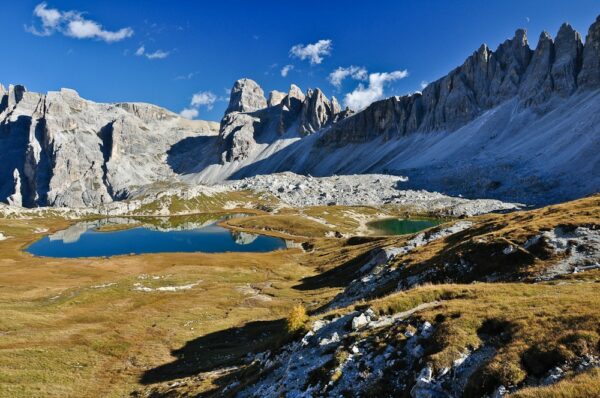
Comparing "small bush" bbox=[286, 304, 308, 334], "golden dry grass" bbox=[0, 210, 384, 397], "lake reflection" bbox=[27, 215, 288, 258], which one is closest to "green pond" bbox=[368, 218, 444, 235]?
"lake reflection" bbox=[27, 215, 288, 258]

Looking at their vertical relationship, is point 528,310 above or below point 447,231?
above

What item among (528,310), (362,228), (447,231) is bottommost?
(362,228)

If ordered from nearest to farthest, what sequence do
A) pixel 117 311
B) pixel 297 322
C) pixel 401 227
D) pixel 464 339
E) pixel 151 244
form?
pixel 464 339, pixel 297 322, pixel 117 311, pixel 151 244, pixel 401 227

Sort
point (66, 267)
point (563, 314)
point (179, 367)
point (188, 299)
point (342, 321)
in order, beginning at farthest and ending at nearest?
1. point (66, 267)
2. point (188, 299)
3. point (179, 367)
4. point (342, 321)
5. point (563, 314)

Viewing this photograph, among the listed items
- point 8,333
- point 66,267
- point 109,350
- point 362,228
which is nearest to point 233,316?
point 109,350

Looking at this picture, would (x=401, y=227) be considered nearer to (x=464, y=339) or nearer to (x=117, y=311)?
(x=117, y=311)

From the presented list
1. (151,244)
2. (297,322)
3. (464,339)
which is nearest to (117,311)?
(297,322)

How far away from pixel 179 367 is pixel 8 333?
22718mm

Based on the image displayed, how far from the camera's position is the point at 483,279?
36.6 m

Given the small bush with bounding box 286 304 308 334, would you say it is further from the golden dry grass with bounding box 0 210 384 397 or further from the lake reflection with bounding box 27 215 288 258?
the lake reflection with bounding box 27 215 288 258

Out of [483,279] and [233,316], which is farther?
[233,316]

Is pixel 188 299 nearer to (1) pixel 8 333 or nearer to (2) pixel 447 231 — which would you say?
(1) pixel 8 333

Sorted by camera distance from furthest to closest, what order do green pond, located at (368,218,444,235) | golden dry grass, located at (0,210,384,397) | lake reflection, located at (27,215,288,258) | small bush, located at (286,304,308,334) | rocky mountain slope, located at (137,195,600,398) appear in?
green pond, located at (368,218,444,235)
lake reflection, located at (27,215,288,258)
golden dry grass, located at (0,210,384,397)
small bush, located at (286,304,308,334)
rocky mountain slope, located at (137,195,600,398)

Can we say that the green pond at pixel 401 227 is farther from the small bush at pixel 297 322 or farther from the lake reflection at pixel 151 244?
the small bush at pixel 297 322
